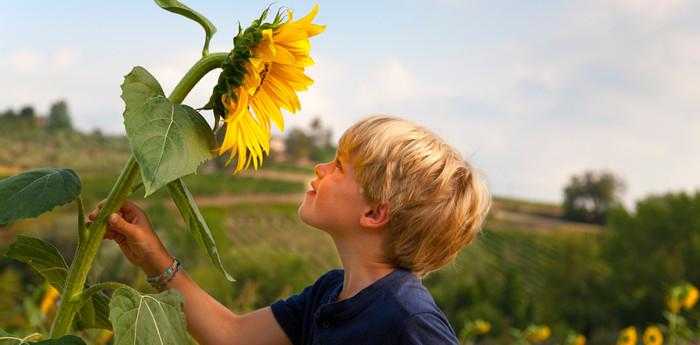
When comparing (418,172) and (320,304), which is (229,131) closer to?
(418,172)

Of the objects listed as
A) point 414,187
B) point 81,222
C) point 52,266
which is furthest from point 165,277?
point 414,187

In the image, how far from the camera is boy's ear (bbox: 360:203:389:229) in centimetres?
153

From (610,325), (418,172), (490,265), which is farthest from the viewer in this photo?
(490,265)

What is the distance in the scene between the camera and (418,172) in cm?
153

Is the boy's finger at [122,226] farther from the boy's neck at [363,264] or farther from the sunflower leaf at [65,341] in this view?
the boy's neck at [363,264]

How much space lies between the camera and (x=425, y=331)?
1.45m

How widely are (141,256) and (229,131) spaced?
374 mm

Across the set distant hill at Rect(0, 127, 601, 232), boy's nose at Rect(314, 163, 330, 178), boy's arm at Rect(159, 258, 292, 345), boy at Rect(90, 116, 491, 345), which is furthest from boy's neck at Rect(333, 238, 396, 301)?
distant hill at Rect(0, 127, 601, 232)

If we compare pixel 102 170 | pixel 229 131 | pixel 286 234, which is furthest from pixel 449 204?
pixel 102 170

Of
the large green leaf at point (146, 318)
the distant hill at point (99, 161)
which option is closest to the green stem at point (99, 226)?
the large green leaf at point (146, 318)

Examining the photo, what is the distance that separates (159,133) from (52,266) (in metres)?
0.41

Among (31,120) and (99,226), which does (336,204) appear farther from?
(31,120)

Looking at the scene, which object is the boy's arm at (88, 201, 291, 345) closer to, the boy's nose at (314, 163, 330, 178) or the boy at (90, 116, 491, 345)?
the boy at (90, 116, 491, 345)

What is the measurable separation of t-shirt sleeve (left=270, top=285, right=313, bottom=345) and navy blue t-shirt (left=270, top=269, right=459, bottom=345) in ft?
0.37
